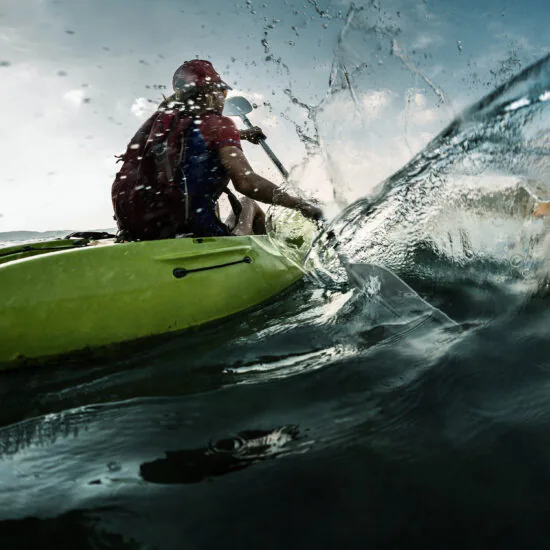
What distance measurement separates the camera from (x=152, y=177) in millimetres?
3006

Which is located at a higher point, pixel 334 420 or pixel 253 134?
pixel 253 134

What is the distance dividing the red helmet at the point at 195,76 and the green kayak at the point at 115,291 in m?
1.24

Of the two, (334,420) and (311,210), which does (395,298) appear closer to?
(311,210)

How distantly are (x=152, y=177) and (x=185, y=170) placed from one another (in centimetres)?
24

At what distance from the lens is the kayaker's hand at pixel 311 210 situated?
10.2 feet

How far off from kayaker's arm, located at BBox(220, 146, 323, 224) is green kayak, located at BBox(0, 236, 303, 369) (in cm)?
44

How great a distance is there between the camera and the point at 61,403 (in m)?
1.72

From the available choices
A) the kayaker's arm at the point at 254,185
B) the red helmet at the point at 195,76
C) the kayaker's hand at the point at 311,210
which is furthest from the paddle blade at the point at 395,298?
the red helmet at the point at 195,76

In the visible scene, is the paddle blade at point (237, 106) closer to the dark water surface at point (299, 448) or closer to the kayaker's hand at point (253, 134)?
the kayaker's hand at point (253, 134)

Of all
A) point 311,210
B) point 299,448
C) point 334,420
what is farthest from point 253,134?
point 299,448

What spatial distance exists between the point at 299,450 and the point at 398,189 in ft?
7.11

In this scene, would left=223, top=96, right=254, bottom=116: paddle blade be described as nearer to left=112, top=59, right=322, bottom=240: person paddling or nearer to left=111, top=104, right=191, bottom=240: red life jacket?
left=112, top=59, right=322, bottom=240: person paddling

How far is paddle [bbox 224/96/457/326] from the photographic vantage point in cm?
230

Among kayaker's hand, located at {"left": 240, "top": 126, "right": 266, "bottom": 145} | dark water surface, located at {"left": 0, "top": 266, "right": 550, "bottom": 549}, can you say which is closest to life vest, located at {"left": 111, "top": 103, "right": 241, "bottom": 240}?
dark water surface, located at {"left": 0, "top": 266, "right": 550, "bottom": 549}
